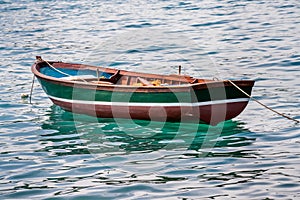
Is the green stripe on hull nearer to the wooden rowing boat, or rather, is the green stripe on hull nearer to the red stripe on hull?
the wooden rowing boat

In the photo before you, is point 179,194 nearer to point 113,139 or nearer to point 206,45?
point 113,139

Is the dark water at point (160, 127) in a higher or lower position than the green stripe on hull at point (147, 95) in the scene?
lower

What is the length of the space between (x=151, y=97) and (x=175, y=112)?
560mm

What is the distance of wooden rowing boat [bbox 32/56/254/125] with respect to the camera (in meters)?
12.3

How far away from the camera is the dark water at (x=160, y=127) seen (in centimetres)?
995

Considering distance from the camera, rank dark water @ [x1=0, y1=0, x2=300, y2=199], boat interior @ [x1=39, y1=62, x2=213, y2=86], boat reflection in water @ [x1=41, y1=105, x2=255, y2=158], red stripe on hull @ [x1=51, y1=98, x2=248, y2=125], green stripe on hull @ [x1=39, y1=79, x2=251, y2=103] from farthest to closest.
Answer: boat interior @ [x1=39, y1=62, x2=213, y2=86] < red stripe on hull @ [x1=51, y1=98, x2=248, y2=125] < green stripe on hull @ [x1=39, y1=79, x2=251, y2=103] < boat reflection in water @ [x1=41, y1=105, x2=255, y2=158] < dark water @ [x1=0, y1=0, x2=300, y2=199]

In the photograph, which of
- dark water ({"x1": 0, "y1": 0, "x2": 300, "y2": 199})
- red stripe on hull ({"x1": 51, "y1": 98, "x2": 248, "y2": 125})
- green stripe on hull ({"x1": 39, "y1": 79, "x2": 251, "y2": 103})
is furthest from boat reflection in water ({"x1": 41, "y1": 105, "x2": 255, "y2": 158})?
green stripe on hull ({"x1": 39, "y1": 79, "x2": 251, "y2": 103})

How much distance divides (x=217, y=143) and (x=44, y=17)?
1857 centimetres

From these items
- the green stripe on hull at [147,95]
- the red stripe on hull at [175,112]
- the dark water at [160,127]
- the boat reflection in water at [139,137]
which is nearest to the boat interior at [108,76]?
the green stripe on hull at [147,95]

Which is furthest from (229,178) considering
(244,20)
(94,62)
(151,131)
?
(244,20)

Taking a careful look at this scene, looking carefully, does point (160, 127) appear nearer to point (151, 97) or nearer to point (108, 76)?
point (151, 97)

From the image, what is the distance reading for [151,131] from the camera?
12930 mm

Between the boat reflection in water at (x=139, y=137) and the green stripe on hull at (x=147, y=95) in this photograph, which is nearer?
the boat reflection in water at (x=139, y=137)

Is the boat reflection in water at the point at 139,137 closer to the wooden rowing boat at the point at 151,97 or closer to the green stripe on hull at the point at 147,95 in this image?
the wooden rowing boat at the point at 151,97
